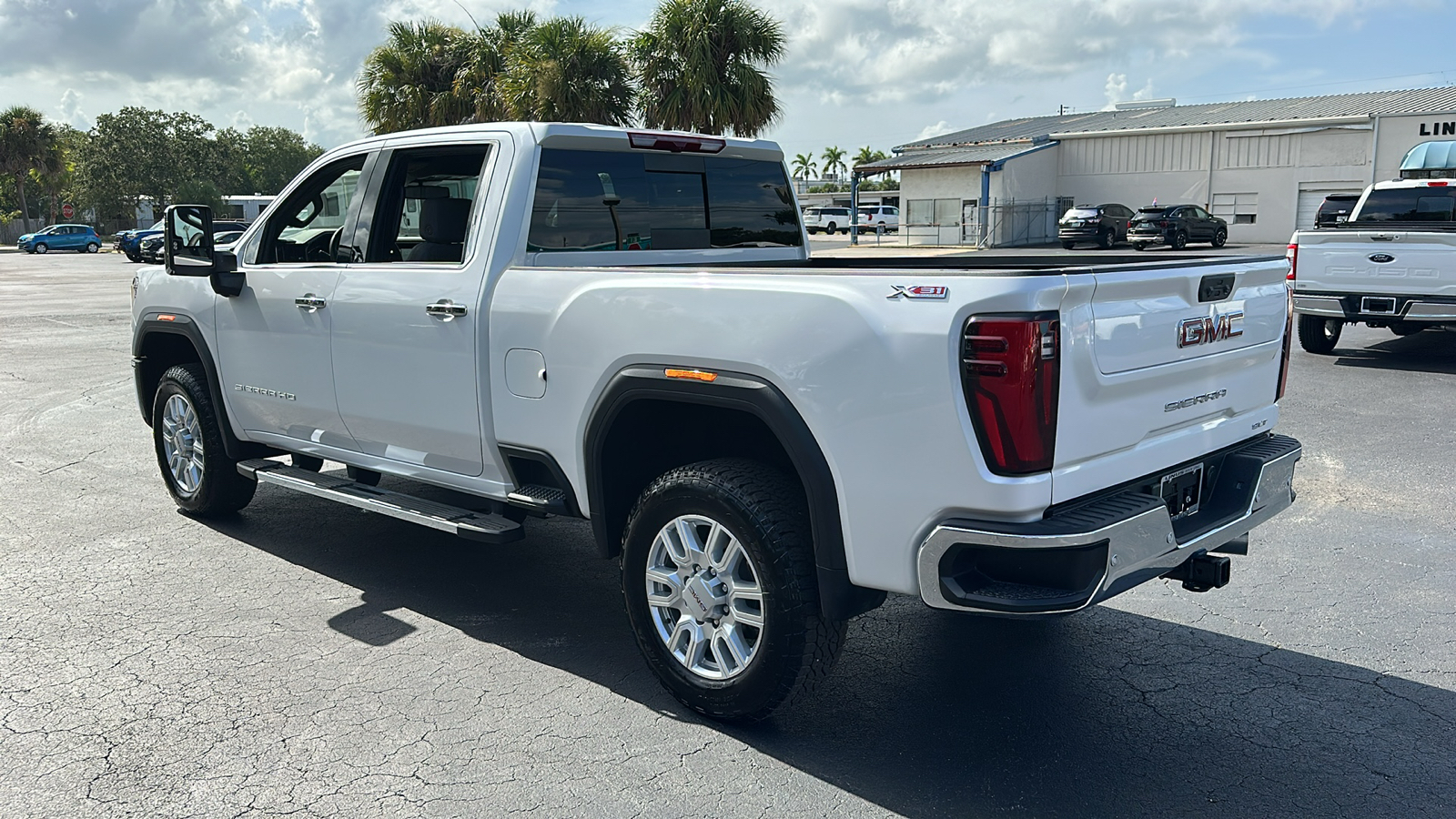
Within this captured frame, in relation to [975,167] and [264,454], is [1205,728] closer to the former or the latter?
[264,454]

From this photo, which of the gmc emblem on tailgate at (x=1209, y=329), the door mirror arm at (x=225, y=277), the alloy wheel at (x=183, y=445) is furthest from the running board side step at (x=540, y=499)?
the alloy wheel at (x=183, y=445)

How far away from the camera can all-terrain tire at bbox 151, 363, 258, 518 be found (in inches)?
238

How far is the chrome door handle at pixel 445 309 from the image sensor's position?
4.42 m

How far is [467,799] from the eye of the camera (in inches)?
131

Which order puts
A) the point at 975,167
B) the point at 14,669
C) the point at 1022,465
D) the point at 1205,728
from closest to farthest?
the point at 1022,465
the point at 1205,728
the point at 14,669
the point at 975,167

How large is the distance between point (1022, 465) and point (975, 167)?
42391mm

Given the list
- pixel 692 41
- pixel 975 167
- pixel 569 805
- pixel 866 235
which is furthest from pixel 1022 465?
pixel 866 235

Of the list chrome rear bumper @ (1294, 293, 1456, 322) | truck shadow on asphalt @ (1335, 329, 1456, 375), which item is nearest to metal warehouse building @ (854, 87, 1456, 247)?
truck shadow on asphalt @ (1335, 329, 1456, 375)

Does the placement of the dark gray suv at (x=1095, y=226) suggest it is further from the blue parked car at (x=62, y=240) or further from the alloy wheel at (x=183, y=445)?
the blue parked car at (x=62, y=240)

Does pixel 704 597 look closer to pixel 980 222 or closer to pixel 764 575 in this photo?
pixel 764 575

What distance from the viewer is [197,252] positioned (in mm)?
5691

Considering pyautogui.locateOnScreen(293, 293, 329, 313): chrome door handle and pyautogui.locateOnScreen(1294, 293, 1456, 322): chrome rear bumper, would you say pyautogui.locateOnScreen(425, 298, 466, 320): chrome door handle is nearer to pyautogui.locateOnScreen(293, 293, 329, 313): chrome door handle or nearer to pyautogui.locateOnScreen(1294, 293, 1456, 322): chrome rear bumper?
pyautogui.locateOnScreen(293, 293, 329, 313): chrome door handle

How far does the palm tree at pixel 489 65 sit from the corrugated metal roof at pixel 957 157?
1545 cm

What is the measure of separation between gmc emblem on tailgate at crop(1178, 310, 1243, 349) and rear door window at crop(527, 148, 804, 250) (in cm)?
235
